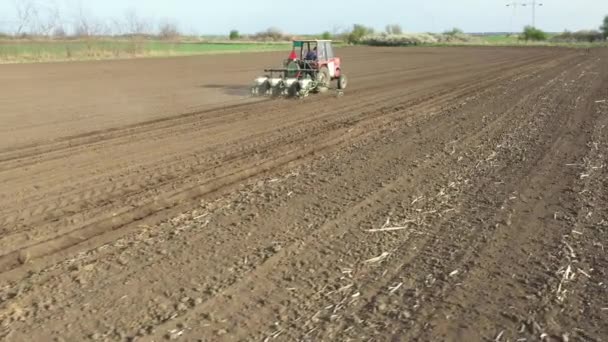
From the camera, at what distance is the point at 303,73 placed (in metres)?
17.7

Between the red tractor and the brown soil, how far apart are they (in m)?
4.84

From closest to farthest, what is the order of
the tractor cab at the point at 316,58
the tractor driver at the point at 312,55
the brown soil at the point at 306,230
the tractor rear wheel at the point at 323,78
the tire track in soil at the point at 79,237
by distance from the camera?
the brown soil at the point at 306,230
the tire track in soil at the point at 79,237
the tractor rear wheel at the point at 323,78
the tractor cab at the point at 316,58
the tractor driver at the point at 312,55

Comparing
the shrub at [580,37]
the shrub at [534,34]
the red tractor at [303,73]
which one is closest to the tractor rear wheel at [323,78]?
the red tractor at [303,73]

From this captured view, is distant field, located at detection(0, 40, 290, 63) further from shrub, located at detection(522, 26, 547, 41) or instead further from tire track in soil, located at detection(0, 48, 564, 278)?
shrub, located at detection(522, 26, 547, 41)

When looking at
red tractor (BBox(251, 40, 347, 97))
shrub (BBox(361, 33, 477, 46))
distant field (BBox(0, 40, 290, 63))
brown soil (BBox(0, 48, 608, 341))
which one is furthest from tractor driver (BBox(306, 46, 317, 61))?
shrub (BBox(361, 33, 477, 46))

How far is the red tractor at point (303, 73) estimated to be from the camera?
1678 cm

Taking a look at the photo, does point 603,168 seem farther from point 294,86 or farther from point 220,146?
point 294,86

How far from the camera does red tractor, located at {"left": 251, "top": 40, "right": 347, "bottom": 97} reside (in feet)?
55.1

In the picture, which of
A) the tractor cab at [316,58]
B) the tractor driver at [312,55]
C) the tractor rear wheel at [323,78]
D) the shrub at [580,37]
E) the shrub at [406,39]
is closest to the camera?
the tractor rear wheel at [323,78]

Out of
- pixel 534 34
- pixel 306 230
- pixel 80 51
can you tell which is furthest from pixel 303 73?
pixel 534 34

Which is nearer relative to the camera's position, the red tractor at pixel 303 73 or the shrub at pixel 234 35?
the red tractor at pixel 303 73

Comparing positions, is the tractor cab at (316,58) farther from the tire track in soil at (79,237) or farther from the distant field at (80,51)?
the distant field at (80,51)

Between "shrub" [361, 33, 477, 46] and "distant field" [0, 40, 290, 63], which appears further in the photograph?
"shrub" [361, 33, 477, 46]

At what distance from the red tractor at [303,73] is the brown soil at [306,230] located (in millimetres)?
4839
